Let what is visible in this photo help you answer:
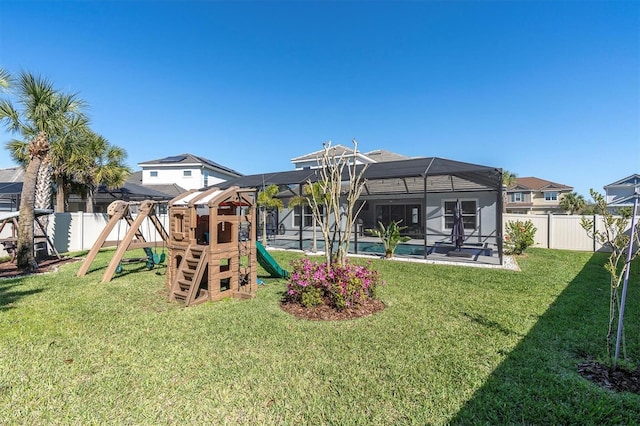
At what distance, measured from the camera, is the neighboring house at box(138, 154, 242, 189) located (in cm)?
2773

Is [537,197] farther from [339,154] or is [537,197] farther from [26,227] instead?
[26,227]

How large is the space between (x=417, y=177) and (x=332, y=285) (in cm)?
718

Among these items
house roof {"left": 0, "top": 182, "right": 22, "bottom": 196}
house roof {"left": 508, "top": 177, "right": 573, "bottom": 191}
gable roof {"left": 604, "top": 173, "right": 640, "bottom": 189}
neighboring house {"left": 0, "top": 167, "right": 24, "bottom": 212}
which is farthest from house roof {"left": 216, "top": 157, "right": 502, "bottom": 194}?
gable roof {"left": 604, "top": 173, "right": 640, "bottom": 189}

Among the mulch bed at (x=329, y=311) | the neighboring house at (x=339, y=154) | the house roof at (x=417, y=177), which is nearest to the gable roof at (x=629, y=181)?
the neighboring house at (x=339, y=154)

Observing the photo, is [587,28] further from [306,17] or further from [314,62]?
[314,62]

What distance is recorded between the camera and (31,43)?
10.2 meters

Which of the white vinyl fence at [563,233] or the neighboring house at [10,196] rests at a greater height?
the neighboring house at [10,196]

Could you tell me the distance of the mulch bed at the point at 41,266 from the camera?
A: 773cm

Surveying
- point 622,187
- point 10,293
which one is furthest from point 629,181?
point 10,293

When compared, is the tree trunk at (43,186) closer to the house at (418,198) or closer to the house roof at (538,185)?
the house at (418,198)

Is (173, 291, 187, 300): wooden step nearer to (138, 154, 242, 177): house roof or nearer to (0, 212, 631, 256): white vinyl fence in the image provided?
(0, 212, 631, 256): white vinyl fence

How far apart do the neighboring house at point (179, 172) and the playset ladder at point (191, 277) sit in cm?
2332

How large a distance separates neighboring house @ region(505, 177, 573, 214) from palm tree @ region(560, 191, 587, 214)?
5.27ft

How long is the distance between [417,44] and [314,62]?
5436mm
